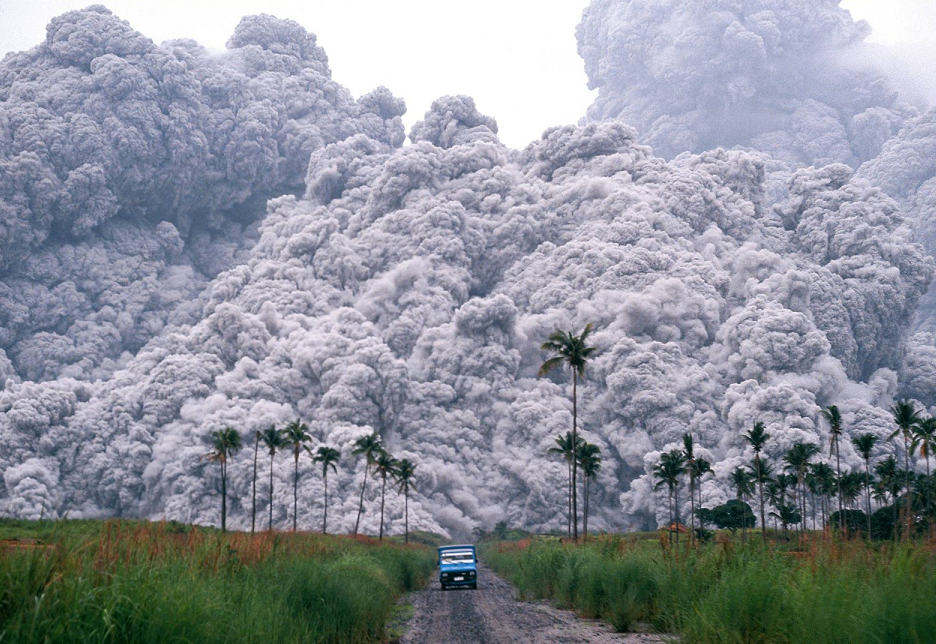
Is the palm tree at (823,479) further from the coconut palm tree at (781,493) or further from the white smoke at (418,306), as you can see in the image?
the white smoke at (418,306)

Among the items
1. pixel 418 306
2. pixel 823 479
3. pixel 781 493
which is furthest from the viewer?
pixel 418 306

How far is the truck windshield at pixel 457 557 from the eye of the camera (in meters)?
40.6

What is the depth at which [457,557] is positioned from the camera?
135 feet

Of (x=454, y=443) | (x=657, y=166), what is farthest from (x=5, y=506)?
(x=657, y=166)

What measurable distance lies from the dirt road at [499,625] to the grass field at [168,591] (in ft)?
7.72

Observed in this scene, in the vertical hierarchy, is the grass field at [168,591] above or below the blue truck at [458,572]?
above

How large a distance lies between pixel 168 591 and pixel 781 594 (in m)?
8.53

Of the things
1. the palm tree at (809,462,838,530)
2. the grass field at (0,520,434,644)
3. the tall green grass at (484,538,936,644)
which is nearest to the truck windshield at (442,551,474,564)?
the tall green grass at (484,538,936,644)

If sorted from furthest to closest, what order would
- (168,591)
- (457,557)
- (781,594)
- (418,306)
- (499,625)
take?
(418,306), (457,557), (499,625), (781,594), (168,591)

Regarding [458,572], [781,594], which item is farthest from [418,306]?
[781,594]

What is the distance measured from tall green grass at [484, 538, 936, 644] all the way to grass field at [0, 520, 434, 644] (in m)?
6.42

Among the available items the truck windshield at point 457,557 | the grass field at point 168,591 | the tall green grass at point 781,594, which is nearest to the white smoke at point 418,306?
the truck windshield at point 457,557

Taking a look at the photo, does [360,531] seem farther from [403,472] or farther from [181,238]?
[181,238]

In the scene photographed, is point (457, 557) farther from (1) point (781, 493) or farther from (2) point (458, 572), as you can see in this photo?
(1) point (781, 493)
